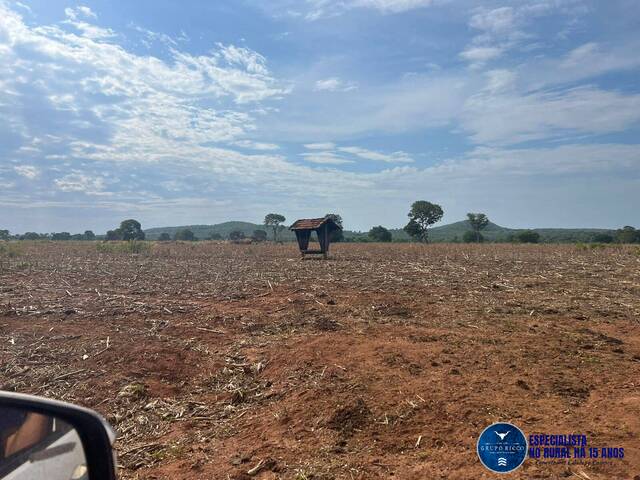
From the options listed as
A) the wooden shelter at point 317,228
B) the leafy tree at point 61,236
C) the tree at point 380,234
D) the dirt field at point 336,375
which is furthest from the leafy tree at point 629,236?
the leafy tree at point 61,236

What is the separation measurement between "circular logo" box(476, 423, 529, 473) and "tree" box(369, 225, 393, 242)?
8235cm

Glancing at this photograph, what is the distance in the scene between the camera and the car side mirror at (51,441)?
5.45 feet

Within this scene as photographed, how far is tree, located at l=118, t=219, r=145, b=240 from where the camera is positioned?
270 feet

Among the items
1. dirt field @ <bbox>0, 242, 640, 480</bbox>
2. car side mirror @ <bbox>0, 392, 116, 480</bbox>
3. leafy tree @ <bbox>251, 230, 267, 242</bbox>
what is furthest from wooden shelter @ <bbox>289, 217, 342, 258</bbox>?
leafy tree @ <bbox>251, 230, 267, 242</bbox>

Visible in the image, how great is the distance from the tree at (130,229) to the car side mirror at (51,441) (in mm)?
85213

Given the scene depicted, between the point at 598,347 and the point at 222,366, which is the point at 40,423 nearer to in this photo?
the point at 222,366

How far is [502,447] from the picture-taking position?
356 cm

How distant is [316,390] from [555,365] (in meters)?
3.03

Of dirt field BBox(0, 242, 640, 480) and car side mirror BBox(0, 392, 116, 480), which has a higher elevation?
car side mirror BBox(0, 392, 116, 480)

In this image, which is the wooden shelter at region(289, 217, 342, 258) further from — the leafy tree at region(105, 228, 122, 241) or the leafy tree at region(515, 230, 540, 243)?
the leafy tree at region(105, 228, 122, 241)

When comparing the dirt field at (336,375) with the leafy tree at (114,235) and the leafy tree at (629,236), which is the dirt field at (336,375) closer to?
the leafy tree at (629,236)

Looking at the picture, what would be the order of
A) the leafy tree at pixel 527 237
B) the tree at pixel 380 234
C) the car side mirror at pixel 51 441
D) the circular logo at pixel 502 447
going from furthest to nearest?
the tree at pixel 380 234 < the leafy tree at pixel 527 237 < the circular logo at pixel 502 447 < the car side mirror at pixel 51 441

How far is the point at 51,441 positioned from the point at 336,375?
405 centimetres

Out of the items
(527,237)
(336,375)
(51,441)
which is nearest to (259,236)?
(527,237)
